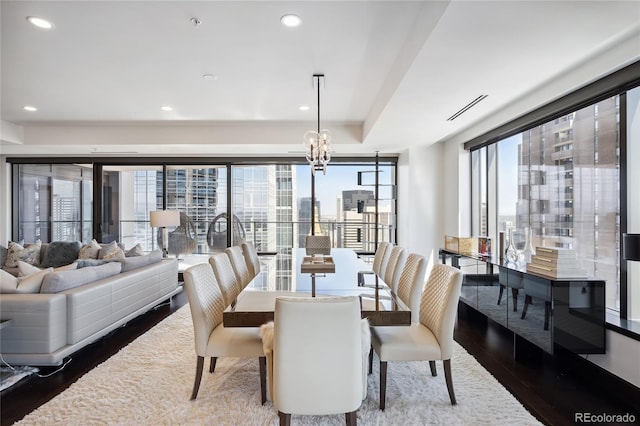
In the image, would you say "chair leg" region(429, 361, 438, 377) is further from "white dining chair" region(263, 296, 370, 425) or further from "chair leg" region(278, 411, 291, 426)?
"chair leg" region(278, 411, 291, 426)

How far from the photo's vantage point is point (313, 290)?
97.2 inches

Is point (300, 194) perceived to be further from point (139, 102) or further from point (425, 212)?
point (139, 102)

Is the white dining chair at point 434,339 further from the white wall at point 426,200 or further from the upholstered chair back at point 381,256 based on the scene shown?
the white wall at point 426,200

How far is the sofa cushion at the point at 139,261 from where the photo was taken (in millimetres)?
3768

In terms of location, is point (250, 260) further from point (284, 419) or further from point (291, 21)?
point (291, 21)

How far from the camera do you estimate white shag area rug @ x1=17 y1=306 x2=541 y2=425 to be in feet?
6.59

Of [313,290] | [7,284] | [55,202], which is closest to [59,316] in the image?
[7,284]

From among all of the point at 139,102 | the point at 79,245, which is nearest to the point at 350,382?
the point at 139,102

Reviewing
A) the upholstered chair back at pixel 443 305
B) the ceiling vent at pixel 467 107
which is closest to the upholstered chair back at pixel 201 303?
the upholstered chair back at pixel 443 305

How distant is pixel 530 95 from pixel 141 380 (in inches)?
176
